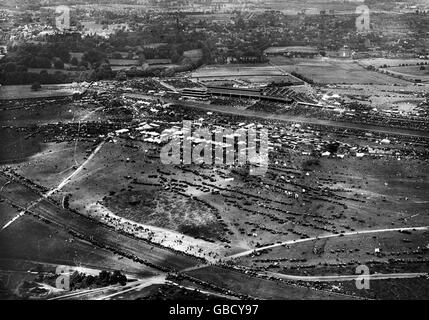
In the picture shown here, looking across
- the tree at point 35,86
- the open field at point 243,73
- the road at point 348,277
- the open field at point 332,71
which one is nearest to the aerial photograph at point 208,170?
the road at point 348,277

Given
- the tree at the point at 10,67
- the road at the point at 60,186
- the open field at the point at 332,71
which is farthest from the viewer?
the open field at the point at 332,71

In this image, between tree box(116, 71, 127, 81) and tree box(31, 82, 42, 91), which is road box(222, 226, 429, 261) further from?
tree box(116, 71, 127, 81)

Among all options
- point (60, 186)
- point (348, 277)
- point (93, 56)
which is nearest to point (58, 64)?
point (93, 56)

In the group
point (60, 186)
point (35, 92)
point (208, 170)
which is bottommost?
point (60, 186)

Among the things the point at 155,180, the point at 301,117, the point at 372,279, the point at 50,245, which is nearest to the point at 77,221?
the point at 50,245

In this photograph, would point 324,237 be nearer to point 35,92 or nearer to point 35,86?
point 35,92

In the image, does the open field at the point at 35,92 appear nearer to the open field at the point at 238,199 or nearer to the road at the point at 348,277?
the open field at the point at 238,199

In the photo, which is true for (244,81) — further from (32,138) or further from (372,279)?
(372,279)

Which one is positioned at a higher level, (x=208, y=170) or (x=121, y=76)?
(x=121, y=76)

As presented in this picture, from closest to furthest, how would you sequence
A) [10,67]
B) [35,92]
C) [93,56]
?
[35,92]
[10,67]
[93,56]
